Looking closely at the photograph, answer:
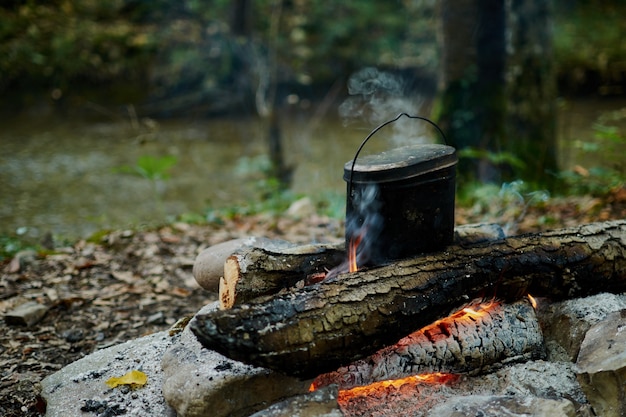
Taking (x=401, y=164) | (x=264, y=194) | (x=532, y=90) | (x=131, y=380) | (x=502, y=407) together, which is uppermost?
(x=532, y=90)

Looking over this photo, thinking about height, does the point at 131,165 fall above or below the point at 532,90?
below

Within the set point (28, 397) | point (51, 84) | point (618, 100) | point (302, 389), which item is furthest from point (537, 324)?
point (51, 84)

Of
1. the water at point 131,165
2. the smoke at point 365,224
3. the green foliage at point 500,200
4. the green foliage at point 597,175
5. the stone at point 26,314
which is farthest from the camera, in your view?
the water at point 131,165

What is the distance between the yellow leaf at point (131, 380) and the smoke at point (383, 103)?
4921mm

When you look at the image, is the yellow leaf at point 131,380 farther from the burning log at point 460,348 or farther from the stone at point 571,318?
the stone at point 571,318

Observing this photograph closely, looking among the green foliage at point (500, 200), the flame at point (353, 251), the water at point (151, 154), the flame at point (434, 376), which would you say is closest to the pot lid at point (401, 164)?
the flame at point (353, 251)

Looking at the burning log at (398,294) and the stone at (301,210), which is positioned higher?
the burning log at (398,294)

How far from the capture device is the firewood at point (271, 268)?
2.68 metres

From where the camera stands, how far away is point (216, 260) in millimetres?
3186

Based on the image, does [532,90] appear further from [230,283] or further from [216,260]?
[230,283]

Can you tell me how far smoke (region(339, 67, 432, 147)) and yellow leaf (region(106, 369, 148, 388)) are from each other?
492 centimetres

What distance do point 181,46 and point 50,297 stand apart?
34.3 ft

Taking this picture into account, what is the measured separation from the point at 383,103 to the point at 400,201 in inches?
335

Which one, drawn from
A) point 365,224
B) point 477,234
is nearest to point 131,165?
point 477,234
